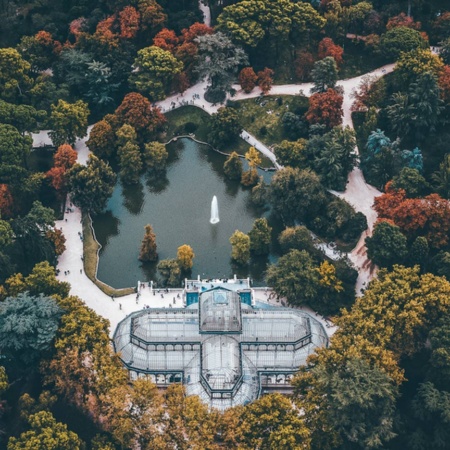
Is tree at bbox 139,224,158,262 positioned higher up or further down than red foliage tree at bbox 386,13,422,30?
further down

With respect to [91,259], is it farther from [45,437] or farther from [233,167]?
[45,437]

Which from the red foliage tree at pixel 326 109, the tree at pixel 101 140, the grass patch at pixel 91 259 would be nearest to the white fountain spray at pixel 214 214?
the grass patch at pixel 91 259

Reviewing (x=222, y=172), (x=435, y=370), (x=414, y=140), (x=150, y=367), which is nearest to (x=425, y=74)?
(x=414, y=140)

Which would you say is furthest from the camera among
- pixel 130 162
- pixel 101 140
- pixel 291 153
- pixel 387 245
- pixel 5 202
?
pixel 101 140

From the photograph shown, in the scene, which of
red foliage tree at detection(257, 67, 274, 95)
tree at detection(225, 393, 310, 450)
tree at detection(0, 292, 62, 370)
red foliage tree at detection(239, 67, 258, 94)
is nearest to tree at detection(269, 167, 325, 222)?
red foliage tree at detection(257, 67, 274, 95)

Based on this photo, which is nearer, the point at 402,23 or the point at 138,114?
the point at 138,114

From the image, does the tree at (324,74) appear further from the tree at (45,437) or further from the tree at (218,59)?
the tree at (45,437)

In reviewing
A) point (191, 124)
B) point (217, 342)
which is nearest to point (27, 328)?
point (217, 342)

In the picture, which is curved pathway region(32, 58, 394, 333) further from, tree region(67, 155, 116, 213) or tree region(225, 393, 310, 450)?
tree region(225, 393, 310, 450)
